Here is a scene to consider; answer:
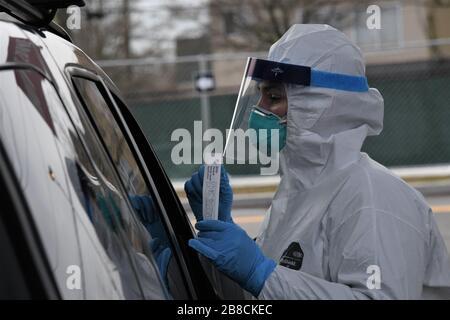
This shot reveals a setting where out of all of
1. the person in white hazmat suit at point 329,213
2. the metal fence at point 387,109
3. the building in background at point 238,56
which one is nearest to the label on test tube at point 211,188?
the person in white hazmat suit at point 329,213

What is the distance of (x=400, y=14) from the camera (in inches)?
1005

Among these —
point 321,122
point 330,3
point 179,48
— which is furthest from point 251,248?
A: point 179,48

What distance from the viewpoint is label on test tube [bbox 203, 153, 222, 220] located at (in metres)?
2.40

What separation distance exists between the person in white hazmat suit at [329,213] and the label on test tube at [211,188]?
0.06m

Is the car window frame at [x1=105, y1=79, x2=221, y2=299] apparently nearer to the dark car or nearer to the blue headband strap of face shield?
the dark car

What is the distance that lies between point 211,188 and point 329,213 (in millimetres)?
321

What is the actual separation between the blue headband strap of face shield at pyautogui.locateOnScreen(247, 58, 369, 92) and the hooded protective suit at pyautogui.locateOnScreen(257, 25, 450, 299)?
0.06 ft

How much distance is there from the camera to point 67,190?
4.69ft

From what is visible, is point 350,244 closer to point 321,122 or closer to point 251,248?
→ point 251,248

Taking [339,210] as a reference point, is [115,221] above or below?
above

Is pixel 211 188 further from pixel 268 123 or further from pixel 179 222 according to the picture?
pixel 268 123

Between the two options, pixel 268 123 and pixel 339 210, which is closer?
pixel 339 210

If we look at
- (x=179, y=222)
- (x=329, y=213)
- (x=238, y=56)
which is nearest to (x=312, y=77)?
(x=329, y=213)

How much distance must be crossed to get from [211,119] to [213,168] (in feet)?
39.0
